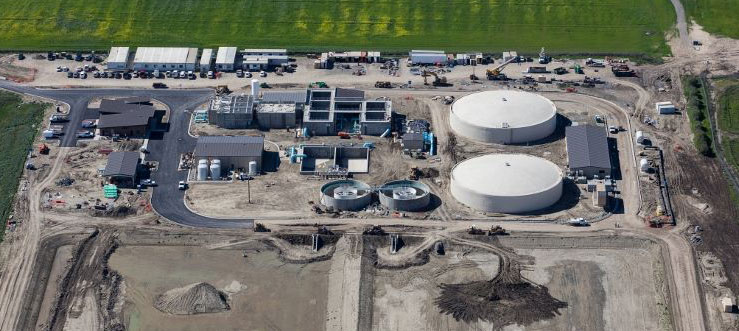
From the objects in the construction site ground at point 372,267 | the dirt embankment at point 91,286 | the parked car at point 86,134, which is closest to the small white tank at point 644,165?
the construction site ground at point 372,267

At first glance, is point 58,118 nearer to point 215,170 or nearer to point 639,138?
point 215,170

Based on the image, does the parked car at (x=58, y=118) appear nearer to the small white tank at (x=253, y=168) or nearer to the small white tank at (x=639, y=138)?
the small white tank at (x=253, y=168)

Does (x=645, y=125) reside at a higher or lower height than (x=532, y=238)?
higher

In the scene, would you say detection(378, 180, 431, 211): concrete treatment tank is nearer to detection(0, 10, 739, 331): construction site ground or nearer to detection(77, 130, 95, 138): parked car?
detection(0, 10, 739, 331): construction site ground

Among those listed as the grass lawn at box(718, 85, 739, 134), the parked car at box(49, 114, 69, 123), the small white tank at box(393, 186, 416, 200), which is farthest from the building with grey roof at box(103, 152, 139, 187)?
the grass lawn at box(718, 85, 739, 134)

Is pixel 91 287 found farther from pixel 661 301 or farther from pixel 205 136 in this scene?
pixel 661 301

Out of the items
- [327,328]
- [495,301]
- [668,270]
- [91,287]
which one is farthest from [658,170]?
[91,287]
